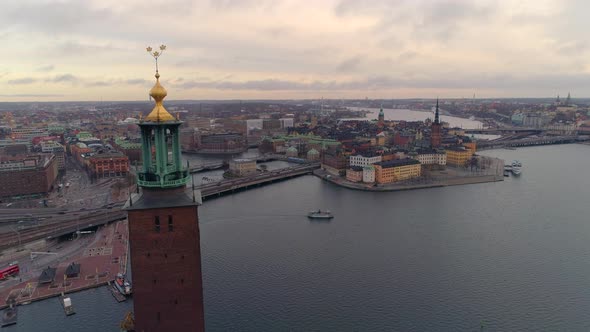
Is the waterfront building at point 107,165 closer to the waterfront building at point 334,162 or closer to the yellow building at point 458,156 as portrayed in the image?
the waterfront building at point 334,162

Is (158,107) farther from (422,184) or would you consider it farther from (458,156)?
(458,156)

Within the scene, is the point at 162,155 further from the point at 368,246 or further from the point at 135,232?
the point at 368,246

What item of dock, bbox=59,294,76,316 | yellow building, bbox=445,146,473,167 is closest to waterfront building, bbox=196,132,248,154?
yellow building, bbox=445,146,473,167

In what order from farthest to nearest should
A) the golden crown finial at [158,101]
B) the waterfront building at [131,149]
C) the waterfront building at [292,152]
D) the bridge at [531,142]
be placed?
the bridge at [531,142] → the waterfront building at [292,152] → the waterfront building at [131,149] → the golden crown finial at [158,101]

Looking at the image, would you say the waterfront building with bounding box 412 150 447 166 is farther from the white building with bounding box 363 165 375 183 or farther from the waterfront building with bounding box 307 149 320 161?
the waterfront building with bounding box 307 149 320 161

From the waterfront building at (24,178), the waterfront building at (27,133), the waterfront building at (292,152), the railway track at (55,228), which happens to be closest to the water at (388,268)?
the railway track at (55,228)
